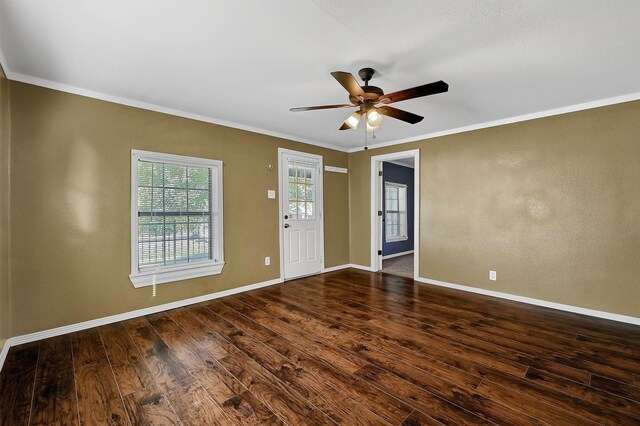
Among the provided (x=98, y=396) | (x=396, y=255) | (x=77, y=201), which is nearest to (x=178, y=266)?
(x=77, y=201)

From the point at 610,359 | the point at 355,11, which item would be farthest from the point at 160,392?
the point at 610,359

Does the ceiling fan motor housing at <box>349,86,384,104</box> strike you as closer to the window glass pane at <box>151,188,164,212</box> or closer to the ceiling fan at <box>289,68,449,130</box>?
the ceiling fan at <box>289,68,449,130</box>

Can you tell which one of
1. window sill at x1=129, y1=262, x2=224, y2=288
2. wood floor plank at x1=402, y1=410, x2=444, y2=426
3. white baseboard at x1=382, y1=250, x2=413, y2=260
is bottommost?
wood floor plank at x1=402, y1=410, x2=444, y2=426

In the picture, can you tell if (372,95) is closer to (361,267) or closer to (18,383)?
(18,383)

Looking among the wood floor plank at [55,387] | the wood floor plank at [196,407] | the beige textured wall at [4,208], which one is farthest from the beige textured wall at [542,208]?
the beige textured wall at [4,208]

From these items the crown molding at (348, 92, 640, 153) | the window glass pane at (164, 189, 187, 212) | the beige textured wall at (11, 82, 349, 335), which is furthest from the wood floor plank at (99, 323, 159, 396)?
the crown molding at (348, 92, 640, 153)

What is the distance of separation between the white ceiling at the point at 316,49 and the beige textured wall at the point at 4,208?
0.97 ft

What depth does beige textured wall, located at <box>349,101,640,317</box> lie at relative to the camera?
3062 mm

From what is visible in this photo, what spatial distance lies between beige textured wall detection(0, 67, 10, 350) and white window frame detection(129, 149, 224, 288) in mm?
926

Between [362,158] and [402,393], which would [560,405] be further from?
[362,158]

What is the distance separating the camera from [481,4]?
1681 mm

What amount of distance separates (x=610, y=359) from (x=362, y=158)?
423cm

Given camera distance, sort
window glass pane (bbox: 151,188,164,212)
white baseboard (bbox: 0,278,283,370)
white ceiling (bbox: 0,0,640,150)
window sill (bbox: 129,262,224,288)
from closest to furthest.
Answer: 1. white ceiling (bbox: 0,0,640,150)
2. white baseboard (bbox: 0,278,283,370)
3. window sill (bbox: 129,262,224,288)
4. window glass pane (bbox: 151,188,164,212)

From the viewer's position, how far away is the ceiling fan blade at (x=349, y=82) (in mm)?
1982
